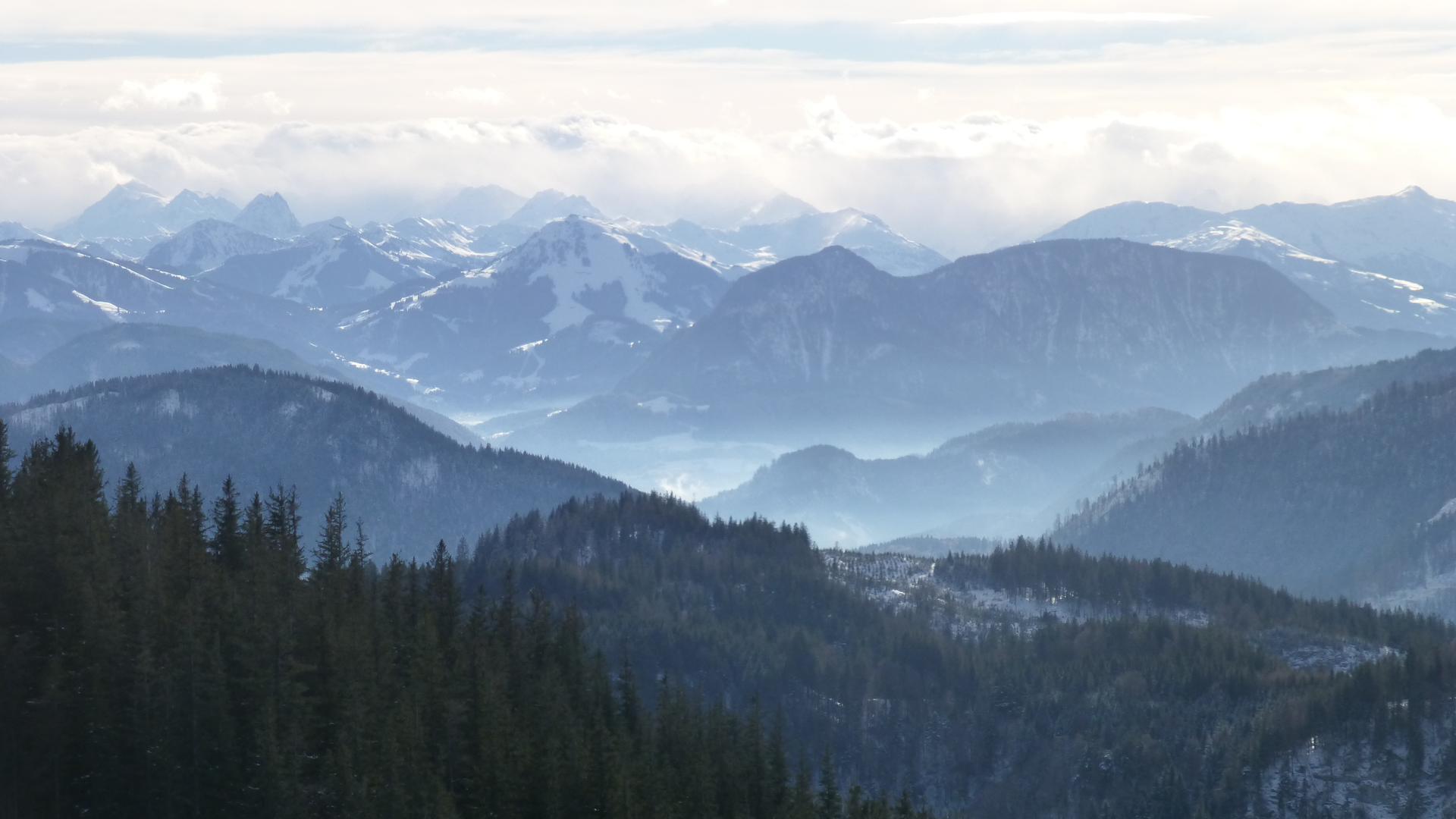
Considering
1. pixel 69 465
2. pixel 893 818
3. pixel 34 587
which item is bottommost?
pixel 893 818

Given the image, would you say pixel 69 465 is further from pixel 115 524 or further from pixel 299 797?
pixel 299 797

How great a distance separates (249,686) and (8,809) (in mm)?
17786

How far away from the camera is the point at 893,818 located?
489 ft

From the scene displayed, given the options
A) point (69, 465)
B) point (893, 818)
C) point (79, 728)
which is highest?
point (69, 465)

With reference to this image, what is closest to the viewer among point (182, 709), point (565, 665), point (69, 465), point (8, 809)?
point (8, 809)

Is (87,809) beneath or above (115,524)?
beneath

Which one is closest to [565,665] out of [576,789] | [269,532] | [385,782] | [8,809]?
[269,532]

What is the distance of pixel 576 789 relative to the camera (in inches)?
4926

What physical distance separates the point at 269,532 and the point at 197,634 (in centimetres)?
3753

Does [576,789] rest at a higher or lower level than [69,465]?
lower

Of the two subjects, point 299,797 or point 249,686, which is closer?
point 299,797

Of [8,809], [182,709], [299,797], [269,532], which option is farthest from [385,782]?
[269,532]

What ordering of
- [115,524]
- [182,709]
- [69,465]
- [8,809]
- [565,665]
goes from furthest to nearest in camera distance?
[565,665] → [69,465] → [115,524] → [182,709] → [8,809]

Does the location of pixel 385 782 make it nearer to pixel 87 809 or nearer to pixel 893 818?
pixel 87 809
